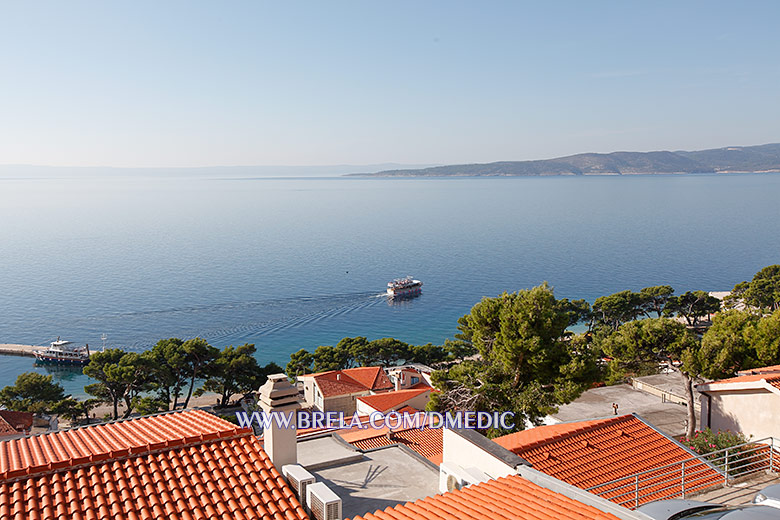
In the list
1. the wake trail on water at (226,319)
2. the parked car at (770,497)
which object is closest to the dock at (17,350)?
the wake trail on water at (226,319)

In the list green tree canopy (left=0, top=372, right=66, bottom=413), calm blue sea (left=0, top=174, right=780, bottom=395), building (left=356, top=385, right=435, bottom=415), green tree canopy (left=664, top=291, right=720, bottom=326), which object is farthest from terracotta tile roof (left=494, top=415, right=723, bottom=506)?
green tree canopy (left=664, top=291, right=720, bottom=326)

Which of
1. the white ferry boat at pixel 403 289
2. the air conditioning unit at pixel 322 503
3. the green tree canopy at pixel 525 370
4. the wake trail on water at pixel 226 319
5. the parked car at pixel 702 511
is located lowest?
the wake trail on water at pixel 226 319

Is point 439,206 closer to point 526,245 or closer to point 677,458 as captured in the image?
point 526,245

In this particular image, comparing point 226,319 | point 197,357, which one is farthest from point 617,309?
point 226,319

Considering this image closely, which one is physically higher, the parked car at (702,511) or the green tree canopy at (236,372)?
the parked car at (702,511)

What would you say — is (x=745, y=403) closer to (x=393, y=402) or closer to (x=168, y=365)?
(x=393, y=402)

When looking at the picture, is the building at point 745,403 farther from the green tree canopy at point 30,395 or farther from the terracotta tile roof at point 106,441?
the green tree canopy at point 30,395

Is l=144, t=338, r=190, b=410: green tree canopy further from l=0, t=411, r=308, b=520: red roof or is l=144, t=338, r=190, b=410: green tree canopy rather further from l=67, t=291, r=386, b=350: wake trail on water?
l=0, t=411, r=308, b=520: red roof
